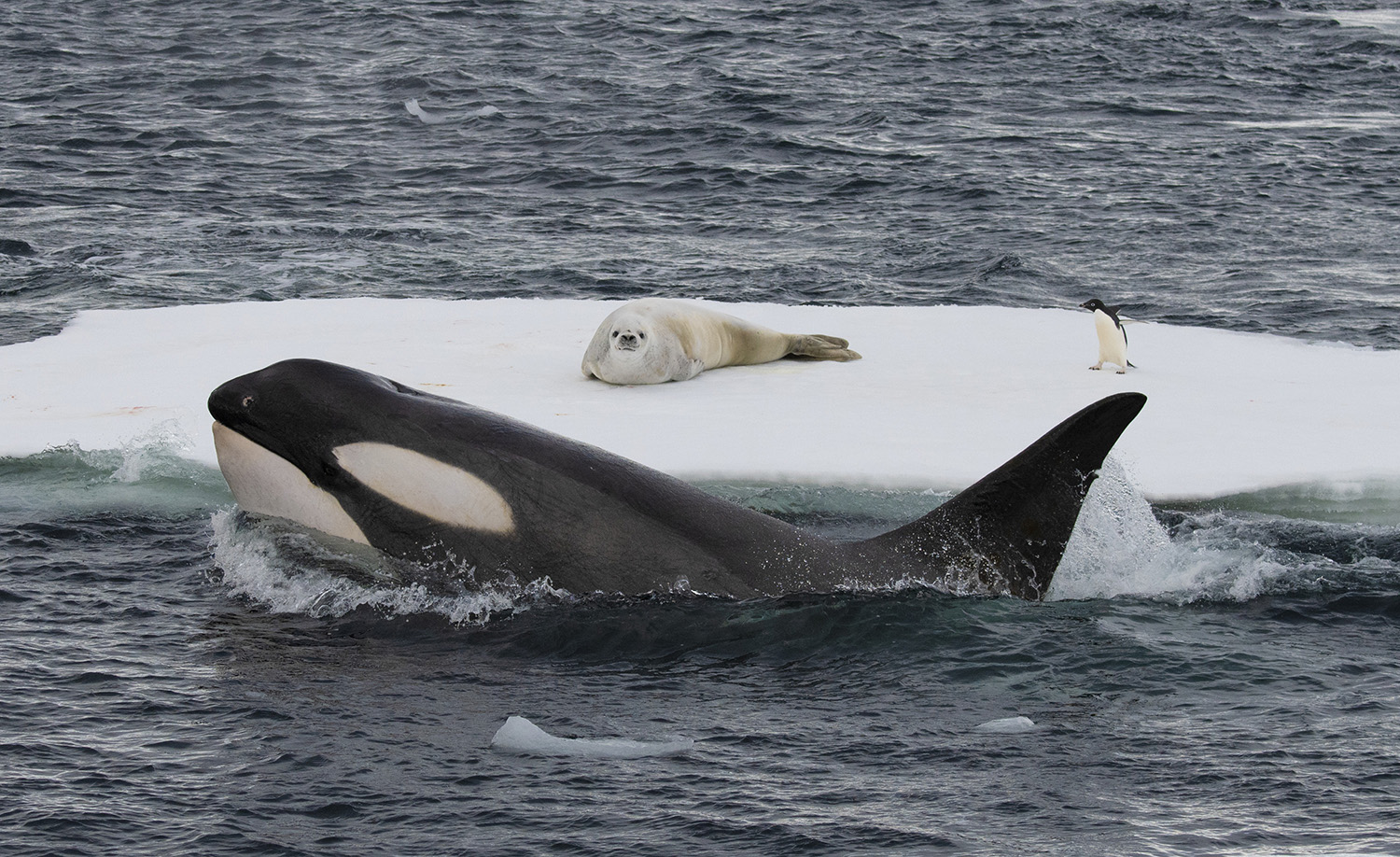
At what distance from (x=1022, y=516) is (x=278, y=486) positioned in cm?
323

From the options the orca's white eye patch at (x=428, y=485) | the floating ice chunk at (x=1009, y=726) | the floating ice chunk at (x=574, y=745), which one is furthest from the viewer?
the orca's white eye patch at (x=428, y=485)

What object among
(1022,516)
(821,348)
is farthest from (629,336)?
(1022,516)

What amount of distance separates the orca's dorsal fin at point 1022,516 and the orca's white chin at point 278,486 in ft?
7.57

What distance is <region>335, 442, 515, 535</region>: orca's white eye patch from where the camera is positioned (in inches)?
240

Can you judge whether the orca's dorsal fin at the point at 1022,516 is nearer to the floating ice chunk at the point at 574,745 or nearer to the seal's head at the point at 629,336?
the floating ice chunk at the point at 574,745

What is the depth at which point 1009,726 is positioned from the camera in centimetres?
530

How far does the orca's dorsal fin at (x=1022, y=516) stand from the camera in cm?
616

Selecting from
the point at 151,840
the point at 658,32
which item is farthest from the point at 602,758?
the point at 658,32

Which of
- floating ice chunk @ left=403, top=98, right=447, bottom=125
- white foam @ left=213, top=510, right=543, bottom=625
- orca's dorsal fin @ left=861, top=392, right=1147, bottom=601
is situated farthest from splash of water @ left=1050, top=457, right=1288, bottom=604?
floating ice chunk @ left=403, top=98, right=447, bottom=125

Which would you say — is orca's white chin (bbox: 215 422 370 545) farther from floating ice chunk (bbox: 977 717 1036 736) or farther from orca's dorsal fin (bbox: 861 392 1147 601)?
floating ice chunk (bbox: 977 717 1036 736)

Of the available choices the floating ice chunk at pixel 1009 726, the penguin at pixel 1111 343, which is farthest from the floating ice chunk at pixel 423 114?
the floating ice chunk at pixel 1009 726

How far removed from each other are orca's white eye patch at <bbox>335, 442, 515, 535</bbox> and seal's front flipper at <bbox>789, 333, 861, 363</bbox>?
272 inches

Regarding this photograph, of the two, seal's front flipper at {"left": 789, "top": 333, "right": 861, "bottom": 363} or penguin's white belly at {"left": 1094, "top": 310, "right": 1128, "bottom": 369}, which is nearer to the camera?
penguin's white belly at {"left": 1094, "top": 310, "right": 1128, "bottom": 369}

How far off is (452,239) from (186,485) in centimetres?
1118
